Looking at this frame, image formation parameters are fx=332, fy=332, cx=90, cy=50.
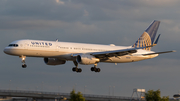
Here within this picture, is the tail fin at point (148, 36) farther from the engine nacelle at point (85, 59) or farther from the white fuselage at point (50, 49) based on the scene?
the engine nacelle at point (85, 59)

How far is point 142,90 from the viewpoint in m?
119

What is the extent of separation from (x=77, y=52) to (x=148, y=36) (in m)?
25.5

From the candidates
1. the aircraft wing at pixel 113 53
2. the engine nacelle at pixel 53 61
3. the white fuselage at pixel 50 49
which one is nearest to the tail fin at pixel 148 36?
the aircraft wing at pixel 113 53

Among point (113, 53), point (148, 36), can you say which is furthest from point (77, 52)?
point (148, 36)

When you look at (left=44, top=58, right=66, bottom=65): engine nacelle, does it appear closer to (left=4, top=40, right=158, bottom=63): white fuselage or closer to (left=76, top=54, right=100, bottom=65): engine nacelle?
(left=4, top=40, right=158, bottom=63): white fuselage

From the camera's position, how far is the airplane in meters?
68.4

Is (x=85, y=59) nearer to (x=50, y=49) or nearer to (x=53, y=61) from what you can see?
(x=50, y=49)

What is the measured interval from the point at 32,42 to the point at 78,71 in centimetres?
1609

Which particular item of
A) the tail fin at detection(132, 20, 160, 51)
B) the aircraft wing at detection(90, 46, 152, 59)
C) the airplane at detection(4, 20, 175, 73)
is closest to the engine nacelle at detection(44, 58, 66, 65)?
the airplane at detection(4, 20, 175, 73)

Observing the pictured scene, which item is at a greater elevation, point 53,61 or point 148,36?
point 148,36

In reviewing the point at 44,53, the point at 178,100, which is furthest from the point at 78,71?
the point at 178,100

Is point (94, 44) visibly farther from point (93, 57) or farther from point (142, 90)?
point (142, 90)

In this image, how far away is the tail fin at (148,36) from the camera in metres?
88.2

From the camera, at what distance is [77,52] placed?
73625mm
